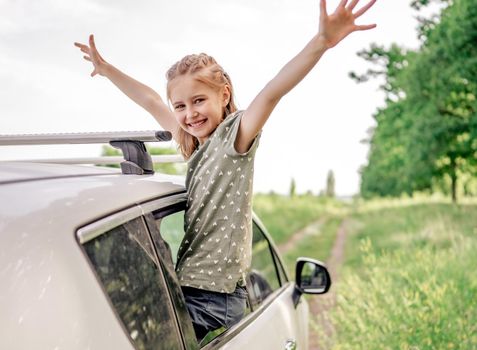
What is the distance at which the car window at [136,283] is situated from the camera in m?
1.82

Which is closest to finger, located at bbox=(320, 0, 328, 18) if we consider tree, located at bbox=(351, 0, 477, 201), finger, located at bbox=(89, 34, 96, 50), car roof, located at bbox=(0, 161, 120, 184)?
car roof, located at bbox=(0, 161, 120, 184)

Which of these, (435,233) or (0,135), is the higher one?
(0,135)

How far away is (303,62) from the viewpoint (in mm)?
2721

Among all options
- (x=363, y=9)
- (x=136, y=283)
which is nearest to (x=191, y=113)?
(x=363, y=9)

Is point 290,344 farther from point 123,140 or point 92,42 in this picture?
point 92,42

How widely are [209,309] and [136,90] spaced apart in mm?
1553

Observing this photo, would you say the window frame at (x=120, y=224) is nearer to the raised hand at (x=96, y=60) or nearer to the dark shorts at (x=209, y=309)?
the dark shorts at (x=209, y=309)

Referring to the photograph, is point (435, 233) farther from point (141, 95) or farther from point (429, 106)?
point (141, 95)

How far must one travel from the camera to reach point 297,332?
13.0 feet

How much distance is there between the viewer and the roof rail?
250 cm

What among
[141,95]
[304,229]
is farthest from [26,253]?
[304,229]

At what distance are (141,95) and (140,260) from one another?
76.4 inches

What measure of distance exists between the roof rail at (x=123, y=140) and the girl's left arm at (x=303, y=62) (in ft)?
1.25

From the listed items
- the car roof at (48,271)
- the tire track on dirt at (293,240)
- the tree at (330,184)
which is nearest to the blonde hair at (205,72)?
→ the car roof at (48,271)
